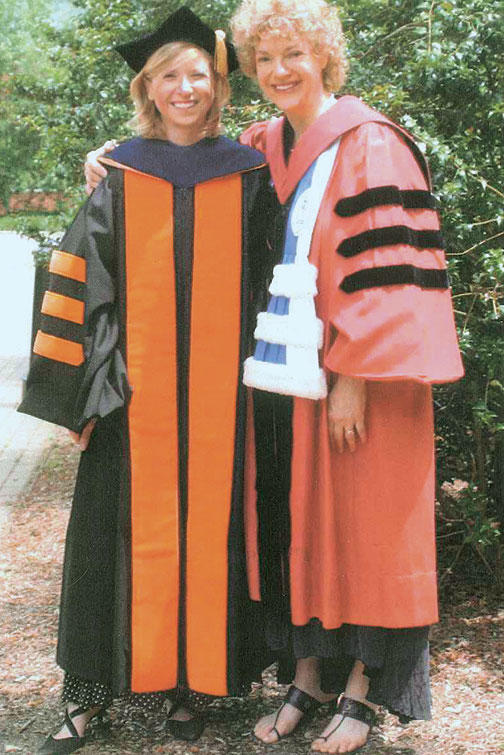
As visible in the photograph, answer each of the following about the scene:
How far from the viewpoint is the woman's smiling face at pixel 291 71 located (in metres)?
2.93

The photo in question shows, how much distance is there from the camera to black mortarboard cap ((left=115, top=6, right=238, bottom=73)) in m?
3.02

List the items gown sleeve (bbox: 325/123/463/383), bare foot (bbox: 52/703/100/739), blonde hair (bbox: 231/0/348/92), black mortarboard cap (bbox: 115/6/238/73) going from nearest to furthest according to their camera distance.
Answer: gown sleeve (bbox: 325/123/463/383) < blonde hair (bbox: 231/0/348/92) < black mortarboard cap (bbox: 115/6/238/73) < bare foot (bbox: 52/703/100/739)

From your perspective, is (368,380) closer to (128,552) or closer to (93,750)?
(128,552)

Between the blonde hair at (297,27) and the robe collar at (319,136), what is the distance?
117 mm

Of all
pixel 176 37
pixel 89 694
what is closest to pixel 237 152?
pixel 176 37

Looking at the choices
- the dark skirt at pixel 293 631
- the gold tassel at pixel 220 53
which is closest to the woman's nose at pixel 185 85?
the gold tassel at pixel 220 53

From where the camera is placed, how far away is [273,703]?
11.6ft

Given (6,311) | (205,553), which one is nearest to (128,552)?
(205,553)

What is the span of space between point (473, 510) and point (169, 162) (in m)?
1.70

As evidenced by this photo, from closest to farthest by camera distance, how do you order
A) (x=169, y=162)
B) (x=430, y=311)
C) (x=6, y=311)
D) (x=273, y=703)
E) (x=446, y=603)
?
(x=430, y=311) → (x=169, y=162) → (x=273, y=703) → (x=446, y=603) → (x=6, y=311)

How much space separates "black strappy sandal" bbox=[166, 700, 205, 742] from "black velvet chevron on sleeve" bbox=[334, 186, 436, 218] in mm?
1596

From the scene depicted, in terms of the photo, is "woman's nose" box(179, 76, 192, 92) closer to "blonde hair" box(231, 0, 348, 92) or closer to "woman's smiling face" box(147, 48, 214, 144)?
"woman's smiling face" box(147, 48, 214, 144)

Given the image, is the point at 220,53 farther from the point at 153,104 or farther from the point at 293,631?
the point at 293,631

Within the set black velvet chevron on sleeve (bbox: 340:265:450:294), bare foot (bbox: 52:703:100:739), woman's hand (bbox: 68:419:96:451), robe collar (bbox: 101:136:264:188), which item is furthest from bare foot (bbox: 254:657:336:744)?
robe collar (bbox: 101:136:264:188)
